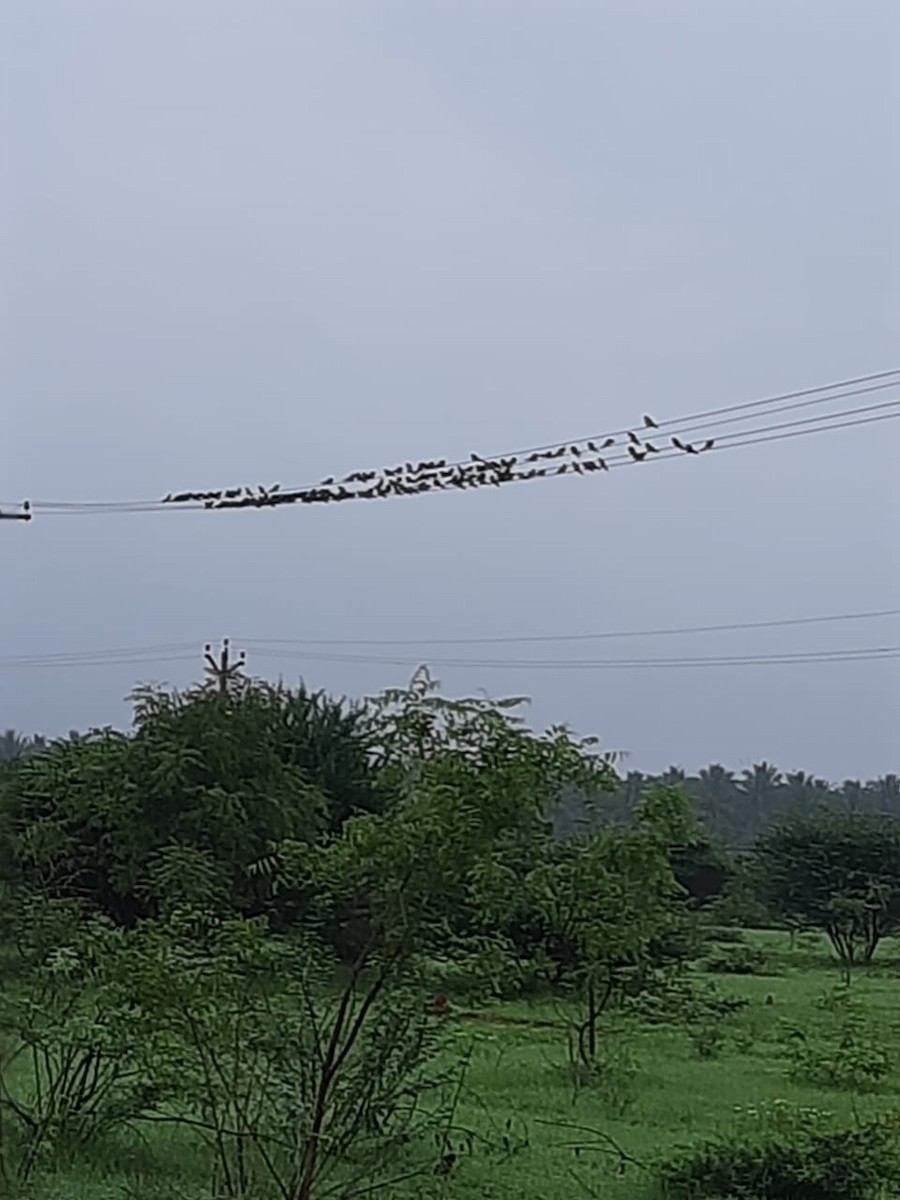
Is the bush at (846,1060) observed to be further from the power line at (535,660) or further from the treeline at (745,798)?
the power line at (535,660)

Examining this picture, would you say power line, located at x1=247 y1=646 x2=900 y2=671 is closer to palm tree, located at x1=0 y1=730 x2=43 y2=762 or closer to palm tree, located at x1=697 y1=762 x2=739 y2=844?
palm tree, located at x1=697 y1=762 x2=739 y2=844

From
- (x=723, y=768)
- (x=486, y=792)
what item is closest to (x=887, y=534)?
(x=723, y=768)

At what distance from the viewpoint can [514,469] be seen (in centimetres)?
185

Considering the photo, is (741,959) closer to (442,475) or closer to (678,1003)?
(678,1003)

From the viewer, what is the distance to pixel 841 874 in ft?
7.05

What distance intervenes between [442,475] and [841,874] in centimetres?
81

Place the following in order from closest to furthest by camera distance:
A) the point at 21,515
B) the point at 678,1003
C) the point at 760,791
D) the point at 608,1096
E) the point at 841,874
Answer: the point at 21,515, the point at 760,791, the point at 841,874, the point at 608,1096, the point at 678,1003

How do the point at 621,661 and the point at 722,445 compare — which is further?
the point at 621,661

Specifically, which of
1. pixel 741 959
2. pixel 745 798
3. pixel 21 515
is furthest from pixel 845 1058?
pixel 21 515

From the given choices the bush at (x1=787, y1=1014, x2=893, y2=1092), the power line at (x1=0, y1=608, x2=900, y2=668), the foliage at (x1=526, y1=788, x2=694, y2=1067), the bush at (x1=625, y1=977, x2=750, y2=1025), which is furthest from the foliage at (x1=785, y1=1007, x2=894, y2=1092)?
the power line at (x1=0, y1=608, x2=900, y2=668)

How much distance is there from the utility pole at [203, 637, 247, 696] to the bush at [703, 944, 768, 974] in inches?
32.9

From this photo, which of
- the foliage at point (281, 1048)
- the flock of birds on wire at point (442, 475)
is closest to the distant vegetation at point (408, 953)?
the foliage at point (281, 1048)

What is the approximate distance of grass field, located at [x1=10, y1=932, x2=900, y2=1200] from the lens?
2.08m

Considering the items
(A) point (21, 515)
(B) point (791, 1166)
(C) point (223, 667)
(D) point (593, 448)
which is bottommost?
(B) point (791, 1166)
